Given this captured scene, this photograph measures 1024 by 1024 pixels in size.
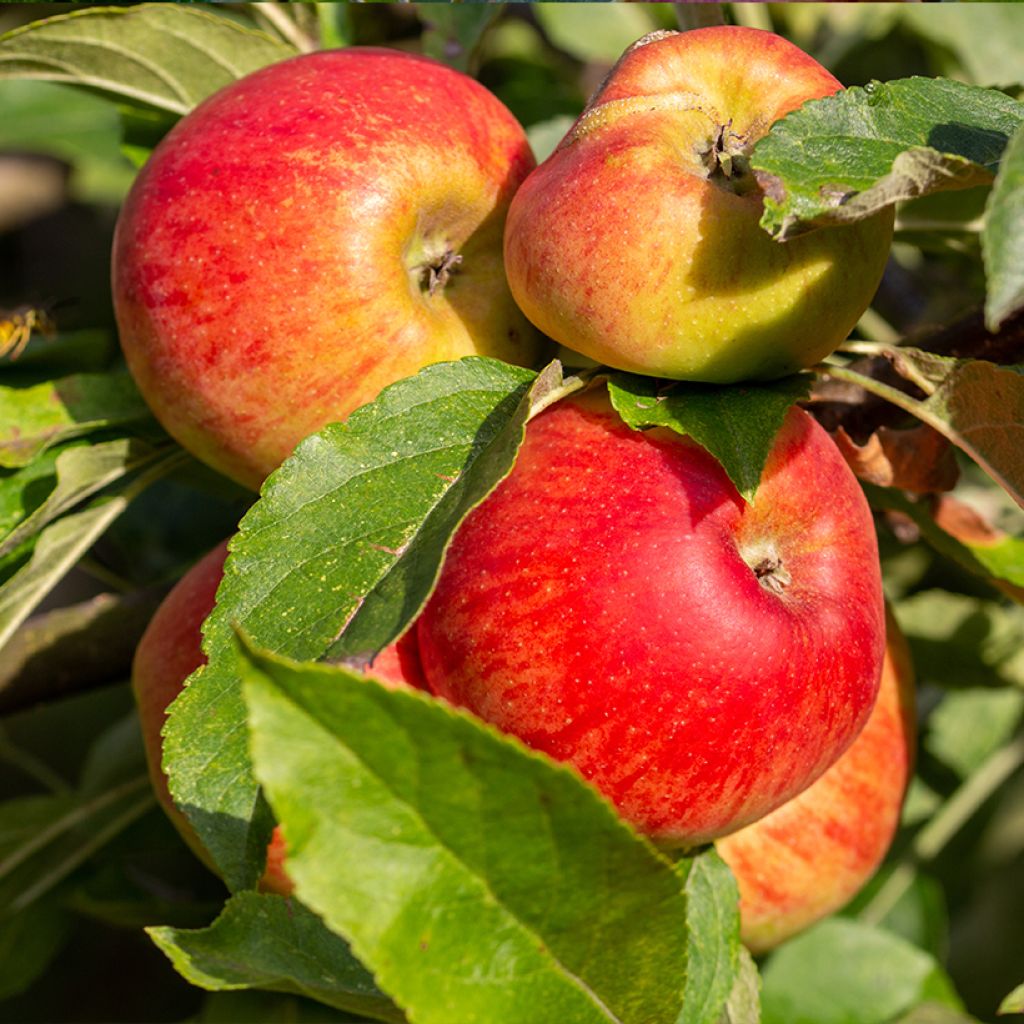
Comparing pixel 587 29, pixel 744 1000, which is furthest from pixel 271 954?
pixel 587 29

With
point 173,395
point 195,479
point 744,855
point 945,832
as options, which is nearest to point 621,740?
point 744,855

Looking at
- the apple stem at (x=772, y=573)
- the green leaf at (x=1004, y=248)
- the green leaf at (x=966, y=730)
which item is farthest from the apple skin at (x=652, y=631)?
the green leaf at (x=966, y=730)

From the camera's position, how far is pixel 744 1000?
92 centimetres

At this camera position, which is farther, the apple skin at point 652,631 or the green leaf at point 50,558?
the green leaf at point 50,558

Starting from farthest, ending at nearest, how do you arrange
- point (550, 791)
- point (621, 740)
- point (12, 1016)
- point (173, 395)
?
point (12, 1016)
point (173, 395)
point (621, 740)
point (550, 791)

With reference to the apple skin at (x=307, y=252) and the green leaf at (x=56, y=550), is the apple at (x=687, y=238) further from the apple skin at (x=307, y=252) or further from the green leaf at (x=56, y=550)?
the green leaf at (x=56, y=550)

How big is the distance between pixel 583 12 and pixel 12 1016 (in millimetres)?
2217

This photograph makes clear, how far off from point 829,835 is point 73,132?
154cm

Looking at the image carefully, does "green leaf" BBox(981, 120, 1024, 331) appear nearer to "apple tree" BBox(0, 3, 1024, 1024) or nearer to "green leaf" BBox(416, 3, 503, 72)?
"apple tree" BBox(0, 3, 1024, 1024)

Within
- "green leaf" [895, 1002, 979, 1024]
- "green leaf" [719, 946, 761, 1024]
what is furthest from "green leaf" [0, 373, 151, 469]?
"green leaf" [895, 1002, 979, 1024]

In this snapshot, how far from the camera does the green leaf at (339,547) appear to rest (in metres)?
0.71

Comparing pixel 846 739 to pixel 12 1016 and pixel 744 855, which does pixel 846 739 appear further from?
pixel 12 1016

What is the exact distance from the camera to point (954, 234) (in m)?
1.22

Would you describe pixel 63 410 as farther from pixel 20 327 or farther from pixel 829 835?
pixel 829 835
